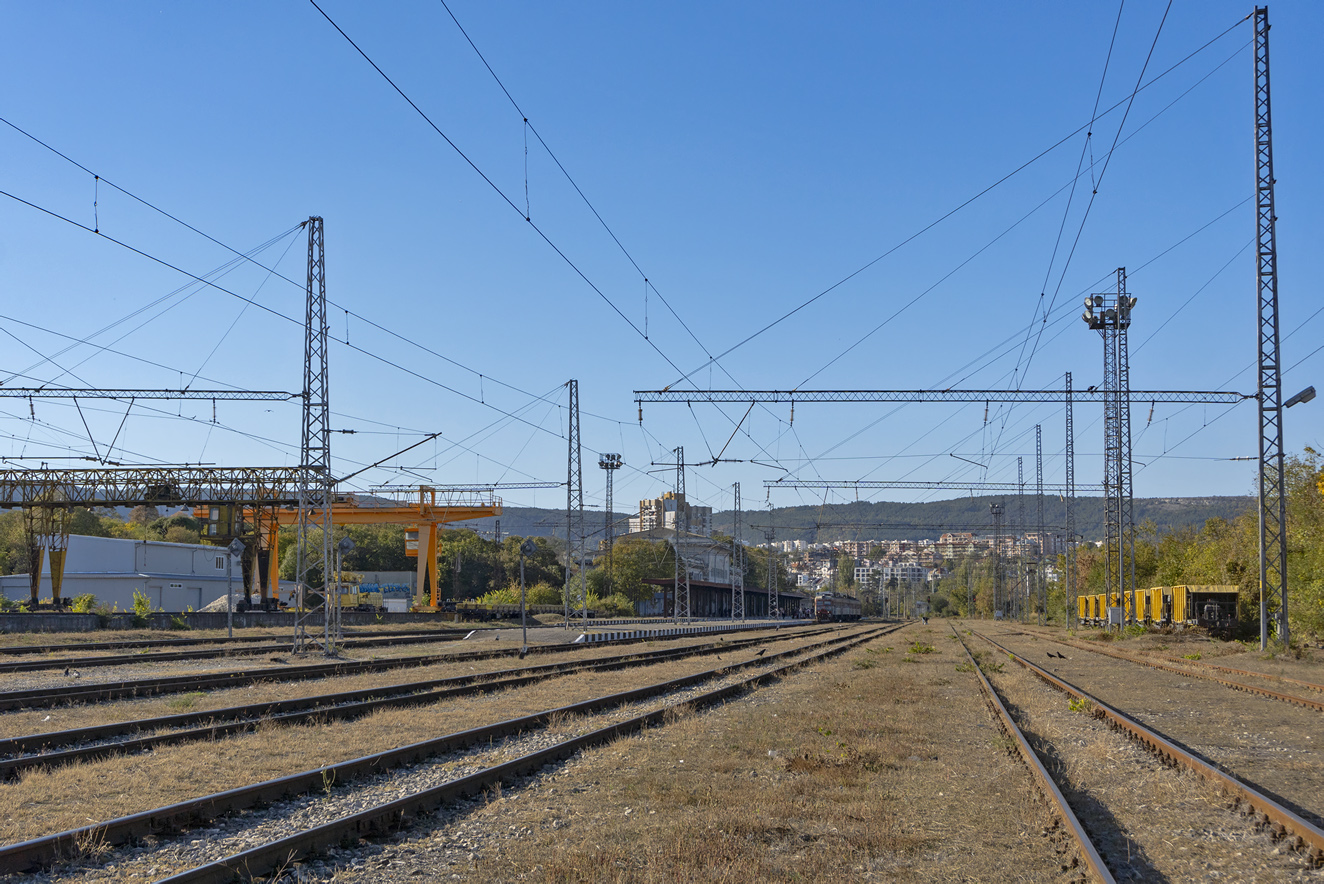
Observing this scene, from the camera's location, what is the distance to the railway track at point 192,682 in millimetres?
16469

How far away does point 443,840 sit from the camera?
796cm

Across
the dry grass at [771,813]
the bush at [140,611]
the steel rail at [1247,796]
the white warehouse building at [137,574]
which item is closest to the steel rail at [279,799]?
the dry grass at [771,813]

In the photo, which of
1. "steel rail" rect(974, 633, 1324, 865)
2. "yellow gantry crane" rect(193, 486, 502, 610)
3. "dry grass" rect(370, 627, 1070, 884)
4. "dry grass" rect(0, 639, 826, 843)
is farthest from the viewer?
"yellow gantry crane" rect(193, 486, 502, 610)

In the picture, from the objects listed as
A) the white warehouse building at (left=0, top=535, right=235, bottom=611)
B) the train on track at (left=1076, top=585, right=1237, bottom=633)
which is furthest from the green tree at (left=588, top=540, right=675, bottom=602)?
the train on track at (left=1076, top=585, right=1237, bottom=633)

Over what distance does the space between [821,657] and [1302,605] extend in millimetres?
19305

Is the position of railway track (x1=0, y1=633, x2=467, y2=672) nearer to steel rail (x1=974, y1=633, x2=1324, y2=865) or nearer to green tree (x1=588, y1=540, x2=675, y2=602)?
steel rail (x1=974, y1=633, x2=1324, y2=865)

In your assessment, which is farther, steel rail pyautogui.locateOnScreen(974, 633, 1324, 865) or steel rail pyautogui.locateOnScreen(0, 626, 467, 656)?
steel rail pyautogui.locateOnScreen(0, 626, 467, 656)

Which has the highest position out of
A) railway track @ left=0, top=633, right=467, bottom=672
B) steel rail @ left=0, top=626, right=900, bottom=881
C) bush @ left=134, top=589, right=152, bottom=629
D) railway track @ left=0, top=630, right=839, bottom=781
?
steel rail @ left=0, top=626, right=900, bottom=881

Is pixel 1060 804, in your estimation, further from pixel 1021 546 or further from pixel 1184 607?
pixel 1021 546

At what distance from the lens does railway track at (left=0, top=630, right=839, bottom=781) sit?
11266 mm

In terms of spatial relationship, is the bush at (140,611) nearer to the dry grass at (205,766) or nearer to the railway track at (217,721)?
the railway track at (217,721)

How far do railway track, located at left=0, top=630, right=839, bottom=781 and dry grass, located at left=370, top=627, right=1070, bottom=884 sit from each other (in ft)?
15.9

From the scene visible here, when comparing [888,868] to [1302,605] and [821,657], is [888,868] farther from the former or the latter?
[1302,605]

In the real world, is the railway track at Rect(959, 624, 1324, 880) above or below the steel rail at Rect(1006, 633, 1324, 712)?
above
